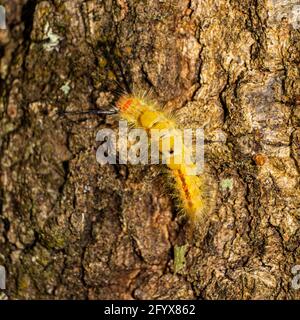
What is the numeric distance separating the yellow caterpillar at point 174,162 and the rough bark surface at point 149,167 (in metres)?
0.06

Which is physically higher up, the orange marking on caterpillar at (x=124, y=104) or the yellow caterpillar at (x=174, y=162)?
the orange marking on caterpillar at (x=124, y=104)

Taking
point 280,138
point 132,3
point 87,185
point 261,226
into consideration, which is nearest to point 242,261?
point 261,226

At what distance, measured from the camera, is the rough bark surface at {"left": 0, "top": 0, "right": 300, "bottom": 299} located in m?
2.26

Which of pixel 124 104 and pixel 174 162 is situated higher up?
pixel 124 104

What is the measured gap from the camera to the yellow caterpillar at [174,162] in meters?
2.36

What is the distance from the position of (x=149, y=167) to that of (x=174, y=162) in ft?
0.46

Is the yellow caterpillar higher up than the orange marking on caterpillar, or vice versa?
the orange marking on caterpillar

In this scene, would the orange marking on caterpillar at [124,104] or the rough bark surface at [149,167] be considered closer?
the rough bark surface at [149,167]

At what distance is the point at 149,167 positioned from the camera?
2.46 m

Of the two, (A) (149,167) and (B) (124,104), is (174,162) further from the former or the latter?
(B) (124,104)

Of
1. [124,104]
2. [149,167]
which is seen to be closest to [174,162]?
[149,167]

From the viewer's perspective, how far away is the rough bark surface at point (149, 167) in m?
2.26

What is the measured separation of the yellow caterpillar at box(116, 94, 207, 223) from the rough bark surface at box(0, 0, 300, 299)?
59mm
